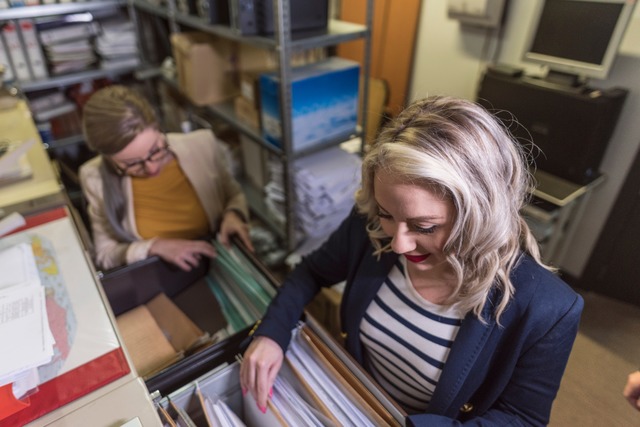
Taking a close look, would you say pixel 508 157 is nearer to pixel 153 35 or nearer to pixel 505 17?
pixel 505 17

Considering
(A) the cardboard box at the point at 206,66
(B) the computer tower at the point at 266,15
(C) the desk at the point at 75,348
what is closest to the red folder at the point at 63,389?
(C) the desk at the point at 75,348

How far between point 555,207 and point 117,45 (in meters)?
2.85

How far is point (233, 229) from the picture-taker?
1.24 meters

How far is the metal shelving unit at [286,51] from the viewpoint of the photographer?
1.54 m

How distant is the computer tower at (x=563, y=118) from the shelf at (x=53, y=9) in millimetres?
2420

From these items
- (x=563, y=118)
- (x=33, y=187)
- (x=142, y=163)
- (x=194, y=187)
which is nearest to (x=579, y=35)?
(x=563, y=118)

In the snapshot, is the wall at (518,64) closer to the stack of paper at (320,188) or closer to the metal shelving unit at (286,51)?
the metal shelving unit at (286,51)

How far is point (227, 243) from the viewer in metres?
1.15

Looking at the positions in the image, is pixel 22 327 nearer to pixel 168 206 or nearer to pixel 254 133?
pixel 168 206

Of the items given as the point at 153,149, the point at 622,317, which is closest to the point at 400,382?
the point at 153,149

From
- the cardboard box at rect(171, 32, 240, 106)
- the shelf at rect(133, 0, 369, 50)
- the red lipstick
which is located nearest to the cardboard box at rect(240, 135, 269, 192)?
the cardboard box at rect(171, 32, 240, 106)

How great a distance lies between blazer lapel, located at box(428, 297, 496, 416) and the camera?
75cm

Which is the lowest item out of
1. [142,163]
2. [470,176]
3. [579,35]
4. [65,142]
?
[65,142]

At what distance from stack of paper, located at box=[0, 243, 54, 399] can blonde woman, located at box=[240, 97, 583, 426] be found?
36 centimetres
